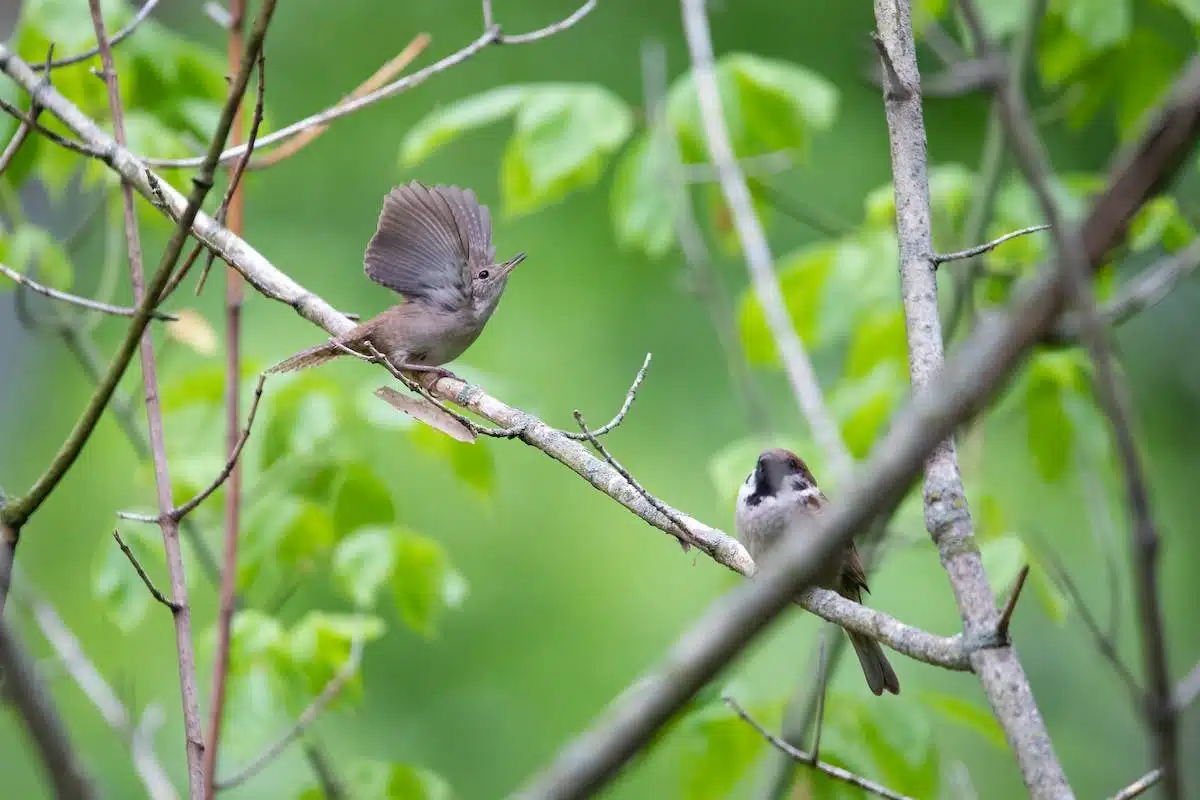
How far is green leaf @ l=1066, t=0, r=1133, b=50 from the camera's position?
3.54 m

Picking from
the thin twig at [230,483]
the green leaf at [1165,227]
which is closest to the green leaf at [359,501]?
the thin twig at [230,483]

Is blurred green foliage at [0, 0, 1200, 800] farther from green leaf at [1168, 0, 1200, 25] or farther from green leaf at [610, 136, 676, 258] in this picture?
green leaf at [1168, 0, 1200, 25]

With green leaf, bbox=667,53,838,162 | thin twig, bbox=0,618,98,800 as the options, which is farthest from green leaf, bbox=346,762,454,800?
thin twig, bbox=0,618,98,800

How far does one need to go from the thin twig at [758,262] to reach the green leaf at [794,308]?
4 cm

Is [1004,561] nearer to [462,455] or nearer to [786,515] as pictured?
[786,515]

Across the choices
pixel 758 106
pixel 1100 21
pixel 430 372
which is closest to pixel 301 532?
pixel 430 372

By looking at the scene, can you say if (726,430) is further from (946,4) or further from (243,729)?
(243,729)

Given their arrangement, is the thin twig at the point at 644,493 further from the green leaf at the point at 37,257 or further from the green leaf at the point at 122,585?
the green leaf at the point at 37,257

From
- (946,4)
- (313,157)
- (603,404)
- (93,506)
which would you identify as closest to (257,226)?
(313,157)

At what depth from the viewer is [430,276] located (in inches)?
123

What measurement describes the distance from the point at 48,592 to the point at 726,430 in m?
3.26

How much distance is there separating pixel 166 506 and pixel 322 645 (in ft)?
3.89

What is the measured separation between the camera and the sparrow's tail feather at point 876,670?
10.2 ft

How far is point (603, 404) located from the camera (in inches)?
241
